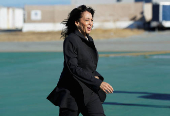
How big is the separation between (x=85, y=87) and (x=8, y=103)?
4086mm

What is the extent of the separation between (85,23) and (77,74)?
22.1 inches

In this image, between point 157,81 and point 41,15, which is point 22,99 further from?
point 41,15

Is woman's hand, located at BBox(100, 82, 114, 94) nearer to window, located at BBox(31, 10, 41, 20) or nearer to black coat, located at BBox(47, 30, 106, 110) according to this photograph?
black coat, located at BBox(47, 30, 106, 110)

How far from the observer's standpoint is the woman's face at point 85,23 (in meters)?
4.11

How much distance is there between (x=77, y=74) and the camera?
394cm

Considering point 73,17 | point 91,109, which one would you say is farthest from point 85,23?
point 91,109

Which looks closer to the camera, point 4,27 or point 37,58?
point 37,58

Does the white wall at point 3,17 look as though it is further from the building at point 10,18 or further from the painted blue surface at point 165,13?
the painted blue surface at point 165,13

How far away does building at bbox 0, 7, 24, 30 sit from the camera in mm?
95625

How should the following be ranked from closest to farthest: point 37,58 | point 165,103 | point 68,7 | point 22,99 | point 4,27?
point 165,103 → point 22,99 → point 37,58 → point 68,7 → point 4,27

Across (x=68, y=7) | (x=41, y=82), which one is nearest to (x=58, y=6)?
(x=68, y=7)

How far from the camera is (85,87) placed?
4.04 m

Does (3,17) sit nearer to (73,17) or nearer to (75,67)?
(73,17)

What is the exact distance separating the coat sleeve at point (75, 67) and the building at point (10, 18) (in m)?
93.7
